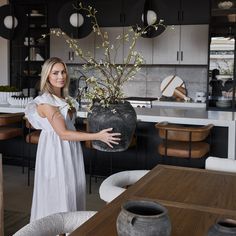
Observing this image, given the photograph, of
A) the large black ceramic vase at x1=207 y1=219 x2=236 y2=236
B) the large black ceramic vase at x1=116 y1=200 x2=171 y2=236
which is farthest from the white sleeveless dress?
the large black ceramic vase at x1=207 y1=219 x2=236 y2=236

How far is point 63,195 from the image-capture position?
265 centimetres

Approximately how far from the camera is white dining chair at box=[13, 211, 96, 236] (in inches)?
55.5

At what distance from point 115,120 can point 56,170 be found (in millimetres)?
1182

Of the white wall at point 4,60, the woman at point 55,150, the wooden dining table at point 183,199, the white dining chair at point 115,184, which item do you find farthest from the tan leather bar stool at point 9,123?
the white wall at point 4,60

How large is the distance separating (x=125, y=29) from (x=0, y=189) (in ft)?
17.8

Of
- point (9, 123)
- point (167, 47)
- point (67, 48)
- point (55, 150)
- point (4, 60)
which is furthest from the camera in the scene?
point (4, 60)

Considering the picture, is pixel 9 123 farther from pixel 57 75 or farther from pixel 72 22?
pixel 57 75

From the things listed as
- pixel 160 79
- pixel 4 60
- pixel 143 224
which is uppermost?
pixel 4 60

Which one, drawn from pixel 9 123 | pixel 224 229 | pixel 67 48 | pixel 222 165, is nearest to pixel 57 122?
pixel 222 165

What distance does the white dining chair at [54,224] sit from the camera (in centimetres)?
141

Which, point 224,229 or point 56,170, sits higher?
point 224,229

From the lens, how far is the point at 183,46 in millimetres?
6777

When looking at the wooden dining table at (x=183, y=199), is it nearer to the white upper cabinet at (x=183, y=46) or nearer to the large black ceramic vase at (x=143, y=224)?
the large black ceramic vase at (x=143, y=224)

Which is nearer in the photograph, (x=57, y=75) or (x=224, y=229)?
(x=224, y=229)
